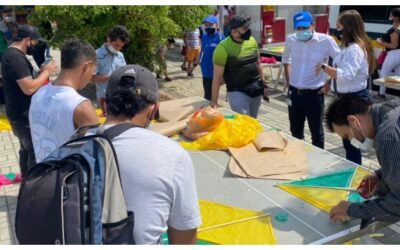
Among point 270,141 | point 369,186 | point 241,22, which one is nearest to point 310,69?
point 241,22

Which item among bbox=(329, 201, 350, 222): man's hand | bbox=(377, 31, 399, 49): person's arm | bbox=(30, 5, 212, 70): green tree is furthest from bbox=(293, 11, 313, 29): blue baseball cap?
bbox=(30, 5, 212, 70): green tree

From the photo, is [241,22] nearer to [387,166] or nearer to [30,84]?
[30,84]

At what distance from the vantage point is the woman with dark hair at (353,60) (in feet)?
10.7

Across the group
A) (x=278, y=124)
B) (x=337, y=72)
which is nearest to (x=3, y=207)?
(x=337, y=72)

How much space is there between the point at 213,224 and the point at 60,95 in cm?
102

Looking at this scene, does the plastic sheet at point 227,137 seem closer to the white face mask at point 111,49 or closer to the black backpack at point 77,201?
Answer: the white face mask at point 111,49

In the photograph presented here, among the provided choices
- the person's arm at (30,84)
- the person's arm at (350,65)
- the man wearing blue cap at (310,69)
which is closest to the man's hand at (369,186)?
the person's arm at (350,65)

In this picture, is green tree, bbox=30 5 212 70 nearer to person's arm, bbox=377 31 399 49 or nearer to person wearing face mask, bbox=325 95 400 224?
person's arm, bbox=377 31 399 49

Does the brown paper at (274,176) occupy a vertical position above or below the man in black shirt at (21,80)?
below

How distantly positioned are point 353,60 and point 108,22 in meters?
4.58

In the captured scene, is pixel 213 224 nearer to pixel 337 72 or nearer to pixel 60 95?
pixel 60 95

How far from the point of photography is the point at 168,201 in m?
1.25

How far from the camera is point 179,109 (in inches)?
152

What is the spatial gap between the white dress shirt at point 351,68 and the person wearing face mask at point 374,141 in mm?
1326
